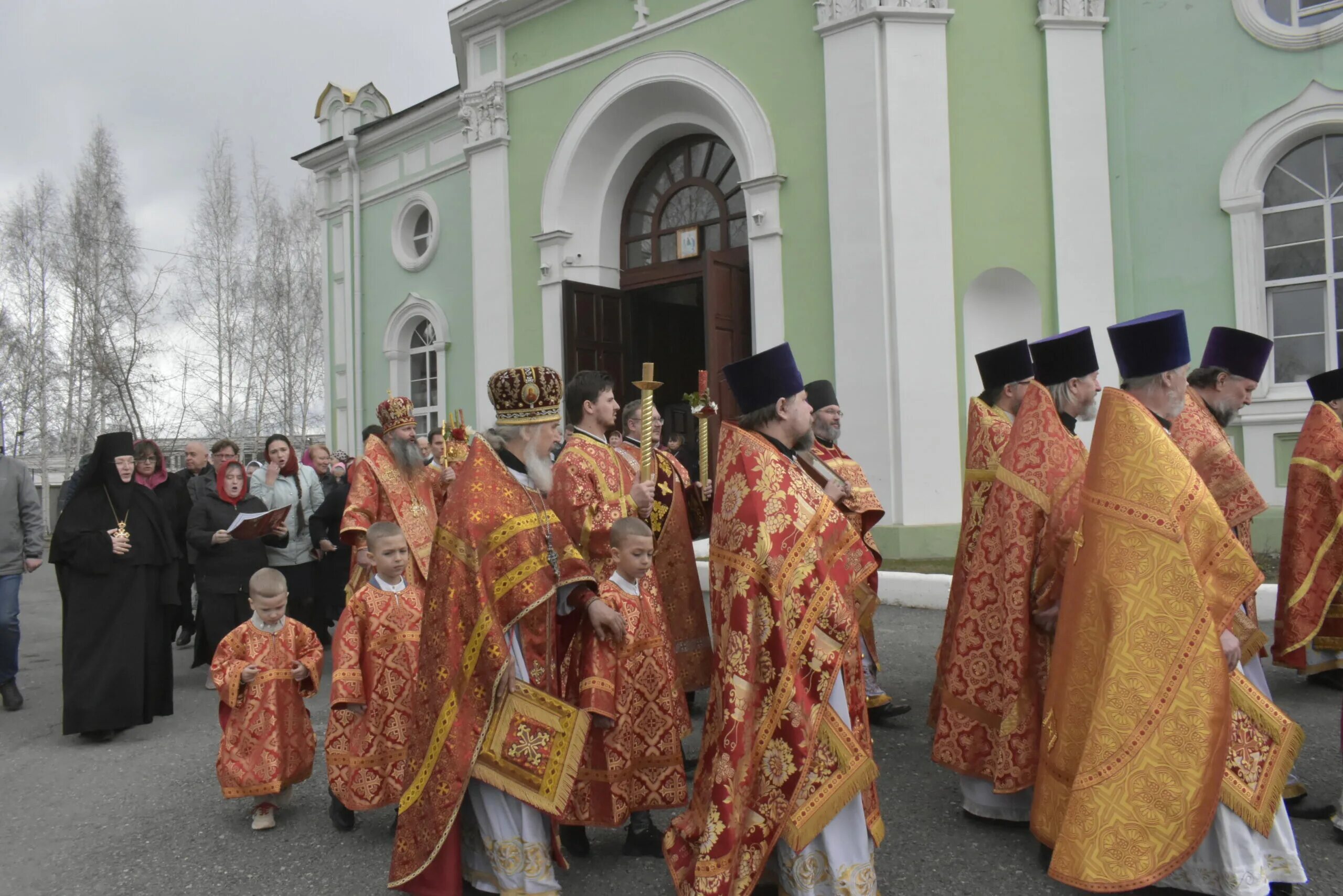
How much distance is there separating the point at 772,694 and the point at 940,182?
340 inches

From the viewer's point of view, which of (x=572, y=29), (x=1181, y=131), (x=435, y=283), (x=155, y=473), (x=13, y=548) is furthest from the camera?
(x=435, y=283)

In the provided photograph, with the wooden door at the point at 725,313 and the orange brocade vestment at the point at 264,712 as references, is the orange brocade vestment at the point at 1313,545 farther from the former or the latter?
the wooden door at the point at 725,313

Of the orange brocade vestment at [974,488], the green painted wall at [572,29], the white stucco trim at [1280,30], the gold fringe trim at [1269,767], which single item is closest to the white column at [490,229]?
the green painted wall at [572,29]

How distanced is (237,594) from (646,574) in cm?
468

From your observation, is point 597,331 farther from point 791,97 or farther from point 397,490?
point 397,490

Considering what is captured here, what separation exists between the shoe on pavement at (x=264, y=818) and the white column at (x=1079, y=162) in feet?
29.0

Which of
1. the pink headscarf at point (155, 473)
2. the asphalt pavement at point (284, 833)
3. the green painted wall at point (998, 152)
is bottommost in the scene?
the asphalt pavement at point (284, 833)

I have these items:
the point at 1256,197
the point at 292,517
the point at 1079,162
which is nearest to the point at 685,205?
the point at 1079,162

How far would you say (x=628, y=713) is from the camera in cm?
397

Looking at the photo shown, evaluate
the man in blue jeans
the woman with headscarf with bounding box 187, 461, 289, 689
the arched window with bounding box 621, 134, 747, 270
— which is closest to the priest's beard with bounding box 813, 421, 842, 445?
the woman with headscarf with bounding box 187, 461, 289, 689

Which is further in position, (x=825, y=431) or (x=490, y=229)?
(x=490, y=229)

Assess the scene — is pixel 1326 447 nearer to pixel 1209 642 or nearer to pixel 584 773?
pixel 1209 642

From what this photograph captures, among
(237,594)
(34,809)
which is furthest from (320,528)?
(34,809)

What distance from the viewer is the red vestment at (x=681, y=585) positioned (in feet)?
16.6
